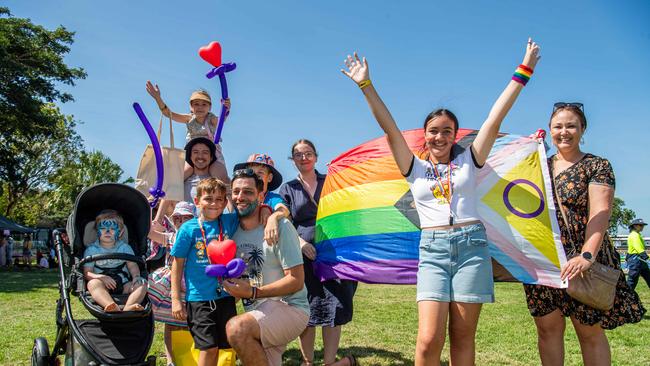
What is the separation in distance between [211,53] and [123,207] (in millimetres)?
1856

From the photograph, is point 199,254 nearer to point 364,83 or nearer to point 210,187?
point 210,187

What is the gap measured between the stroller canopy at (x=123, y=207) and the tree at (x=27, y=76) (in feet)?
67.9

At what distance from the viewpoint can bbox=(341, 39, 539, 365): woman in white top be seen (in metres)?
3.12

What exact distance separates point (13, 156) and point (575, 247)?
28904 mm

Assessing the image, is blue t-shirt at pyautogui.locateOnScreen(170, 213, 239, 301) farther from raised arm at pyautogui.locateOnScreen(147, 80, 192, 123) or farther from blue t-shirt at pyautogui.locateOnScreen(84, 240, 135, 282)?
raised arm at pyautogui.locateOnScreen(147, 80, 192, 123)

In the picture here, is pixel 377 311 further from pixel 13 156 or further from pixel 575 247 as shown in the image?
pixel 13 156

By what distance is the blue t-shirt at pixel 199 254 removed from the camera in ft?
12.0

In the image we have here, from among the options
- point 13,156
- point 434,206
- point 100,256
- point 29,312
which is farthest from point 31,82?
point 434,206

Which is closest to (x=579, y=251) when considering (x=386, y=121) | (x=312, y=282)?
(x=386, y=121)

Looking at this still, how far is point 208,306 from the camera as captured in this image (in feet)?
11.9


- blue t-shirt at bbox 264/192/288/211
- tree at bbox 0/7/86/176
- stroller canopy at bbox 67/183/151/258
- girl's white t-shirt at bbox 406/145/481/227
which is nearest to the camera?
girl's white t-shirt at bbox 406/145/481/227

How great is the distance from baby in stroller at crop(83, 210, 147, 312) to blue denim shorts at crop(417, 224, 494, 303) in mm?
2270

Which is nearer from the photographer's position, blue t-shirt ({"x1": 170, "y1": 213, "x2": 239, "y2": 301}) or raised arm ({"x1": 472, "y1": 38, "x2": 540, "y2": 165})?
raised arm ({"x1": 472, "y1": 38, "x2": 540, "y2": 165})

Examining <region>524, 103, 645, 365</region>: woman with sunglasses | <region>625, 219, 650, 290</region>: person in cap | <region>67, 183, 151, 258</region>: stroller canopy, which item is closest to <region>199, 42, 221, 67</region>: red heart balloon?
<region>67, 183, 151, 258</region>: stroller canopy
